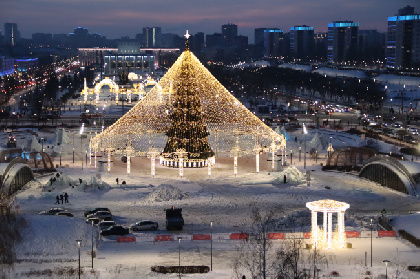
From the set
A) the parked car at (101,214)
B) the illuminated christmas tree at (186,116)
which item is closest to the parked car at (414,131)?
the illuminated christmas tree at (186,116)

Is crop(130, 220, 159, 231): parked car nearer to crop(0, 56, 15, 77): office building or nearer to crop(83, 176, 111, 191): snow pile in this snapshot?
crop(83, 176, 111, 191): snow pile

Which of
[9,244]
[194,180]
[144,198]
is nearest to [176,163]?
[194,180]

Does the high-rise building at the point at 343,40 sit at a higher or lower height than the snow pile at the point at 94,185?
higher

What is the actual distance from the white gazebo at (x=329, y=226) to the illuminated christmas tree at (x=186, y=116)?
16.4 meters

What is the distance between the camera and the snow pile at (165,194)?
34219mm

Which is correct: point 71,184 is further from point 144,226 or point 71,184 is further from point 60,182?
point 144,226

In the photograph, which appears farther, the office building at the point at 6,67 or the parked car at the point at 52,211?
the office building at the point at 6,67

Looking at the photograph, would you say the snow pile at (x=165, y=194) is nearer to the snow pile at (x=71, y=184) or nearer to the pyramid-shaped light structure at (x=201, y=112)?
the snow pile at (x=71, y=184)

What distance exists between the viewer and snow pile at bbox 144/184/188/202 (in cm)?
3422

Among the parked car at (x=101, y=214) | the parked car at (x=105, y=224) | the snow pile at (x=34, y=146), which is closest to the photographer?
the parked car at (x=105, y=224)

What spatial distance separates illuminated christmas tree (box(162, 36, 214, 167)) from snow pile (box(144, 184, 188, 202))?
272 inches

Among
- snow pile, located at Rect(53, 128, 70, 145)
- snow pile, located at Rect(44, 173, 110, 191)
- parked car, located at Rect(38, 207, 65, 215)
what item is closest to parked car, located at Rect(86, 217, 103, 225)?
parked car, located at Rect(38, 207, 65, 215)

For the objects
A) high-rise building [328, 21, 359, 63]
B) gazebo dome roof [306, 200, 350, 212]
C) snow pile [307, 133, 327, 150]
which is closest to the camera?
gazebo dome roof [306, 200, 350, 212]

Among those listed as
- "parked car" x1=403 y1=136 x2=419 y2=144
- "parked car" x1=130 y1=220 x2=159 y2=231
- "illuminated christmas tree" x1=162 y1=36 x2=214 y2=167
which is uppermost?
"illuminated christmas tree" x1=162 y1=36 x2=214 y2=167
